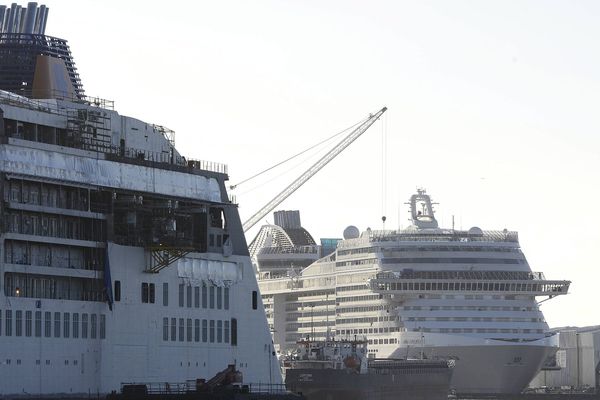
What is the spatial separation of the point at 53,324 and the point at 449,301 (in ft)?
261

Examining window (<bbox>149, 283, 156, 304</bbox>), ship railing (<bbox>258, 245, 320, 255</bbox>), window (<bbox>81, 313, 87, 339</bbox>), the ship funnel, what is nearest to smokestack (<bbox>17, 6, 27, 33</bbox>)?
the ship funnel

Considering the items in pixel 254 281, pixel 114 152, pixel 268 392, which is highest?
pixel 114 152

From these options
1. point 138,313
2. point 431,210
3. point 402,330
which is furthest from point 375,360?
point 138,313

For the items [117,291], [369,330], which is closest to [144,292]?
[117,291]

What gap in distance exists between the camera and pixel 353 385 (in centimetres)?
12738

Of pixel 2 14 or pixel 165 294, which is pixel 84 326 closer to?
pixel 165 294

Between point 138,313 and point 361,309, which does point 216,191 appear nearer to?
point 138,313

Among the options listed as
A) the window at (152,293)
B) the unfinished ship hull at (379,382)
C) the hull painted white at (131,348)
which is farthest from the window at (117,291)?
the unfinished ship hull at (379,382)

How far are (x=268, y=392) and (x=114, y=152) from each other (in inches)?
595

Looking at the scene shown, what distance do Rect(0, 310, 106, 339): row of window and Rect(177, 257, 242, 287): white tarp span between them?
23.0 ft

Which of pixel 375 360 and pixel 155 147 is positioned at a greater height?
pixel 155 147

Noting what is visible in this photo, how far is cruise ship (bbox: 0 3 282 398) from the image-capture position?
271ft

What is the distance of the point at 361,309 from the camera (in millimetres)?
165500

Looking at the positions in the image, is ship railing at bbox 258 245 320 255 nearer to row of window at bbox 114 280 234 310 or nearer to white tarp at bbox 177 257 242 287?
white tarp at bbox 177 257 242 287
